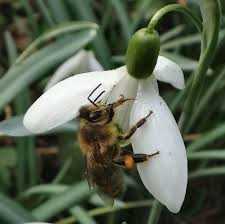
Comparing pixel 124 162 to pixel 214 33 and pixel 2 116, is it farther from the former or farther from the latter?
pixel 2 116

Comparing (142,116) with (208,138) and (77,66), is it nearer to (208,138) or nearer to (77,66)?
(77,66)

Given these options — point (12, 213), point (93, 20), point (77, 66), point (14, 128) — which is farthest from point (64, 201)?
point (93, 20)

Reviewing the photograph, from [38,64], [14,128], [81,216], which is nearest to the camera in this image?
[14,128]

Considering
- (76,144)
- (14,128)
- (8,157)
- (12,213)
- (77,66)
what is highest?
(14,128)

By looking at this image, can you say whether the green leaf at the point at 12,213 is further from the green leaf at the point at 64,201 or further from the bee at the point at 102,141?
the bee at the point at 102,141

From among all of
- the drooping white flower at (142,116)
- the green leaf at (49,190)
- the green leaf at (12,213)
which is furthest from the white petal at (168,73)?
the green leaf at (49,190)

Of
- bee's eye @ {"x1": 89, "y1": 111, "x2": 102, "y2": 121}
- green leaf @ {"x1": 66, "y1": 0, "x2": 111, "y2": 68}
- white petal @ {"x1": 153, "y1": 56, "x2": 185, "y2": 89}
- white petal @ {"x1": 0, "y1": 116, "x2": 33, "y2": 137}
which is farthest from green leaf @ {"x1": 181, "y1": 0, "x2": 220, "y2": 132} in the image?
green leaf @ {"x1": 66, "y1": 0, "x2": 111, "y2": 68}
